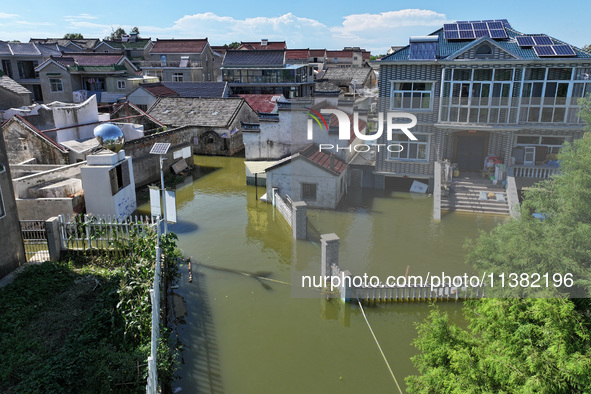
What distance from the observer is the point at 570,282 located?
24.7 feet

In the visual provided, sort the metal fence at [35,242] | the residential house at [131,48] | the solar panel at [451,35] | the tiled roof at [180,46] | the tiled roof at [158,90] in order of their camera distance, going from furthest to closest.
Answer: the residential house at [131,48], the tiled roof at [180,46], the tiled roof at [158,90], the solar panel at [451,35], the metal fence at [35,242]

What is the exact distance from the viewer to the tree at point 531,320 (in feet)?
19.3

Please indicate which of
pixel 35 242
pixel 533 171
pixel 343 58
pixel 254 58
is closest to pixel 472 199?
pixel 533 171

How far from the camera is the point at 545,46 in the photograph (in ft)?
57.8

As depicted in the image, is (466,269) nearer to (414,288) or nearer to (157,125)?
(414,288)

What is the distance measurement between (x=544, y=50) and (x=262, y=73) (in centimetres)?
3310

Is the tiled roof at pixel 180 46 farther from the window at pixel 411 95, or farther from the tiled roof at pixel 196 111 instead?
the window at pixel 411 95

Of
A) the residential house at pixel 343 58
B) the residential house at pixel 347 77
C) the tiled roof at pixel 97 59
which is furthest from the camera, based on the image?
the residential house at pixel 343 58

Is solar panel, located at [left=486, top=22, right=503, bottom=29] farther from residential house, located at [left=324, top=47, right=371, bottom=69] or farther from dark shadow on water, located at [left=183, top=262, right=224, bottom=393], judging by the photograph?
residential house, located at [left=324, top=47, right=371, bottom=69]

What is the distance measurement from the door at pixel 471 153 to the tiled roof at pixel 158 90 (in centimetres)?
2773

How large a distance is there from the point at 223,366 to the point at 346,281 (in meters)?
4.08

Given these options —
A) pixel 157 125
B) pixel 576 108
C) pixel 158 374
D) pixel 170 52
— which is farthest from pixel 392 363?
pixel 170 52

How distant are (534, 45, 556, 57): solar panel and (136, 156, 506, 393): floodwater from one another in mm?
7144

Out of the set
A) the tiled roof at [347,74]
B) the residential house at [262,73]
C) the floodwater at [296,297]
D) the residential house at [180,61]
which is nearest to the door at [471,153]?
the floodwater at [296,297]
